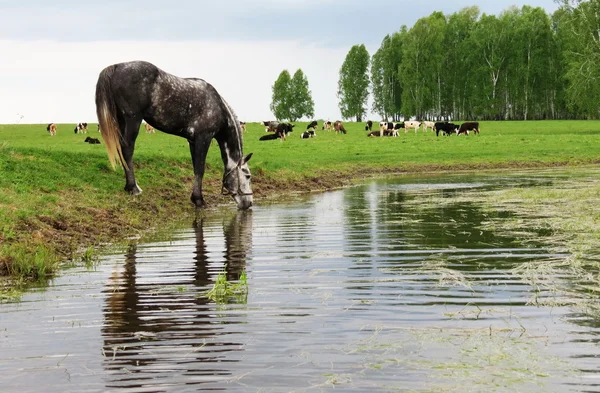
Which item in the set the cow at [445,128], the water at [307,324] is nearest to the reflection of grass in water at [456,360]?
the water at [307,324]

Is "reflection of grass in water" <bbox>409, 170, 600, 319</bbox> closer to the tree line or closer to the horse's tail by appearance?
the horse's tail

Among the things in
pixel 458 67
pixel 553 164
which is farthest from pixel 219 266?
pixel 458 67

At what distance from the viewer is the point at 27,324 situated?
794cm

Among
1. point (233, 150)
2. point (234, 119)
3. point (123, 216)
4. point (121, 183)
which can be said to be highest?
point (234, 119)

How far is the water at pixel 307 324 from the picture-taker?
→ 5922mm

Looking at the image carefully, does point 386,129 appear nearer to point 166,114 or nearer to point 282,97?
point 166,114

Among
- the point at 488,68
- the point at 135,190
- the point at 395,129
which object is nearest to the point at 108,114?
the point at 135,190

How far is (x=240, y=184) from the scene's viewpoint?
19953 mm

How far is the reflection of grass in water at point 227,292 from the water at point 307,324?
112 millimetres

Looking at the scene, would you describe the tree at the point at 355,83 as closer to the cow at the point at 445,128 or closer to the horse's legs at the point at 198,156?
the cow at the point at 445,128

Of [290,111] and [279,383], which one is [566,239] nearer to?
[279,383]

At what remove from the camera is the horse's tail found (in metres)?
19.0

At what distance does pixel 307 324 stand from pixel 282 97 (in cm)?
12939

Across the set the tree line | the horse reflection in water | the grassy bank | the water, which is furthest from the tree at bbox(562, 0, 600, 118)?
the horse reflection in water
